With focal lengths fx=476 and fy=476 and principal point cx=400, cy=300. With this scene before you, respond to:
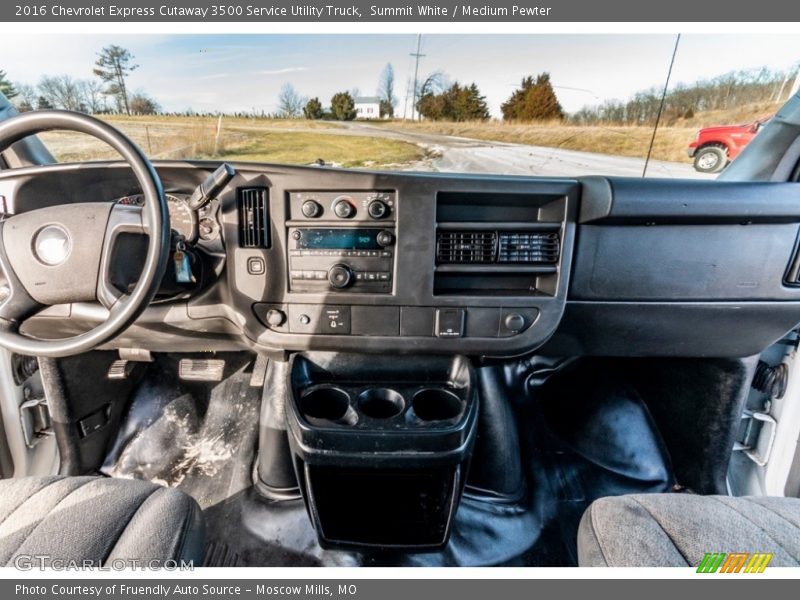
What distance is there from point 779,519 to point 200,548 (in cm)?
144

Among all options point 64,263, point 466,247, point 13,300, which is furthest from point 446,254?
point 13,300

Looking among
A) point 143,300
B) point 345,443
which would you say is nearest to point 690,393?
point 345,443

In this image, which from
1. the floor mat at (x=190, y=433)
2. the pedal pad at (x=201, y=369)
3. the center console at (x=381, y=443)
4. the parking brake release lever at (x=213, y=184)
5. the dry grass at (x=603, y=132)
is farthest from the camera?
the pedal pad at (x=201, y=369)

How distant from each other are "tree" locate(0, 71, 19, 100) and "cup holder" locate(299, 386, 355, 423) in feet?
4.63

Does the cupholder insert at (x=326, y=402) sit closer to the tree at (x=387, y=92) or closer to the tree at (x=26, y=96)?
the tree at (x=387, y=92)

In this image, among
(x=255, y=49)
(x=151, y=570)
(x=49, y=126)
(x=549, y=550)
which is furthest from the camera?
(x=549, y=550)

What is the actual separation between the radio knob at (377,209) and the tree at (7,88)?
1270mm

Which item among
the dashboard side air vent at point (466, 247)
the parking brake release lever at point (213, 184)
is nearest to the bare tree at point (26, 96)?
the parking brake release lever at point (213, 184)

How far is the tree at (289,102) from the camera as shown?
1.50 metres

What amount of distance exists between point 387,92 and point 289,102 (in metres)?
0.32

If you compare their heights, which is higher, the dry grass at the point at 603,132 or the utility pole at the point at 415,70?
the utility pole at the point at 415,70

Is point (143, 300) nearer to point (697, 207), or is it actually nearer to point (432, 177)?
point (432, 177)

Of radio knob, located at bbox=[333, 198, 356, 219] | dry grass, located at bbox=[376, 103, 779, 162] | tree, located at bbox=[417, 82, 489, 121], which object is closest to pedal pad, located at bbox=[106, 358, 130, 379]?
radio knob, located at bbox=[333, 198, 356, 219]

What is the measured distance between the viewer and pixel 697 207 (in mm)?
1472
